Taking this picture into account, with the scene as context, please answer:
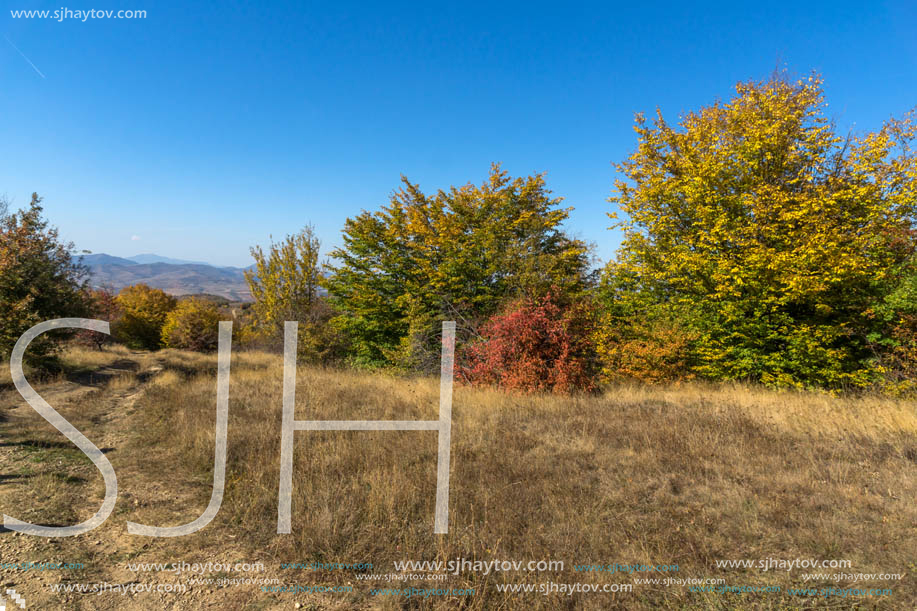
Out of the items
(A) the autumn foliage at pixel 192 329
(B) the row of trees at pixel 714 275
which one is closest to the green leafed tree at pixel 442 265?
(B) the row of trees at pixel 714 275

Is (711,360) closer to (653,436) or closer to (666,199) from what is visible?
(666,199)

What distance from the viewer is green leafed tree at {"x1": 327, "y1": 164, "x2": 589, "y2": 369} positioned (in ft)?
50.8

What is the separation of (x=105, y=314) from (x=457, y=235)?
3173 centimetres

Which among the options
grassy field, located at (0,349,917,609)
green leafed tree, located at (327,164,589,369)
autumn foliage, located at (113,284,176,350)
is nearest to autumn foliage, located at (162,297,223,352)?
autumn foliage, located at (113,284,176,350)

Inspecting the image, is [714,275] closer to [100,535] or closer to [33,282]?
[100,535]

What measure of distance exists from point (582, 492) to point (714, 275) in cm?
1041

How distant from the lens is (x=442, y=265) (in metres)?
17.9

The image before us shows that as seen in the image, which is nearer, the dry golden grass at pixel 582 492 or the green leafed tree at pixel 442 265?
the dry golden grass at pixel 582 492

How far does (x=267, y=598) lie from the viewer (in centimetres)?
316

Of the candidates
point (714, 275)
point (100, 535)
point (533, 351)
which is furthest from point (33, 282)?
point (714, 275)

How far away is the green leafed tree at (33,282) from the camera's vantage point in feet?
36.8

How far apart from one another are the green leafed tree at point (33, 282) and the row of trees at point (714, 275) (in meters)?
0.06

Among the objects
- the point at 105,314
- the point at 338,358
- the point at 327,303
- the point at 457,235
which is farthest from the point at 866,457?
the point at 105,314

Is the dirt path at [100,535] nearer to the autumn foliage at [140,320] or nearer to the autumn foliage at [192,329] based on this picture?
the autumn foliage at [192,329]
